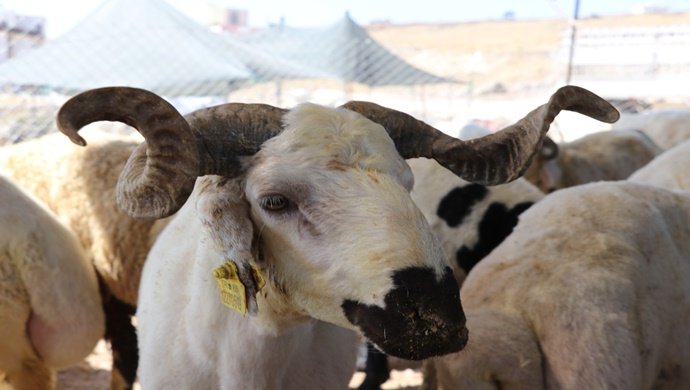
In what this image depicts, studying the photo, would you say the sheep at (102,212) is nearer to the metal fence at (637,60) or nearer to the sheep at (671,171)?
the sheep at (671,171)

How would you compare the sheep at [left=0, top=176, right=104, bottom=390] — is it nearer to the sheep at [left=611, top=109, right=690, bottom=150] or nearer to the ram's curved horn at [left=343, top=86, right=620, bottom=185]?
the ram's curved horn at [left=343, top=86, right=620, bottom=185]

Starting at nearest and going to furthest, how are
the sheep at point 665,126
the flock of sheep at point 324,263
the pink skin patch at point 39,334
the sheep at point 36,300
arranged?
the flock of sheep at point 324,263, the sheep at point 36,300, the pink skin patch at point 39,334, the sheep at point 665,126

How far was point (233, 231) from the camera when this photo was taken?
2.40 metres

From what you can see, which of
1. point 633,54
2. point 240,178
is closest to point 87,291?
point 240,178

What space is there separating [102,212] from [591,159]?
4552 millimetres

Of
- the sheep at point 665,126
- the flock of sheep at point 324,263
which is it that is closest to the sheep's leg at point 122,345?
the flock of sheep at point 324,263

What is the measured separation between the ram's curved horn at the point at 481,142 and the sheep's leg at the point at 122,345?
2.79m

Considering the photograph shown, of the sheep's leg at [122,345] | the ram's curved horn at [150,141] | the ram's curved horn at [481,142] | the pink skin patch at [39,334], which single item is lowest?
the sheep's leg at [122,345]

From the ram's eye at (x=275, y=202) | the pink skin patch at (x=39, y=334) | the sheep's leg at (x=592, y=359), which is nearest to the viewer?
the ram's eye at (x=275, y=202)

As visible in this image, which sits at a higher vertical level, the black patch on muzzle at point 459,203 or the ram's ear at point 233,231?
the ram's ear at point 233,231

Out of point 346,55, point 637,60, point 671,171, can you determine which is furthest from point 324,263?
point 637,60

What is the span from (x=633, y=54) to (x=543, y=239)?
18.6 meters

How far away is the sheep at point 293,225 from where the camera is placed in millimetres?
2094

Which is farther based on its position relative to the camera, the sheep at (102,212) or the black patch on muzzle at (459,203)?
the black patch on muzzle at (459,203)
